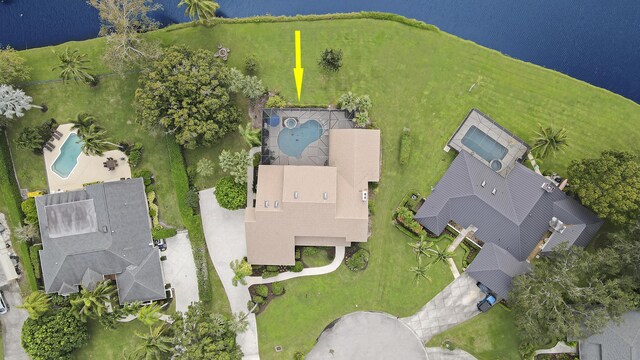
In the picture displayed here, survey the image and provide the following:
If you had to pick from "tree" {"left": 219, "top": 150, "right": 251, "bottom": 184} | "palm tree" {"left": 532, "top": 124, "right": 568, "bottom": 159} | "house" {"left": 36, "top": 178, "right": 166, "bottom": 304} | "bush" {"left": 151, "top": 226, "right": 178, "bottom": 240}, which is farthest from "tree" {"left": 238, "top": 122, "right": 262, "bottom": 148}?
"palm tree" {"left": 532, "top": 124, "right": 568, "bottom": 159}

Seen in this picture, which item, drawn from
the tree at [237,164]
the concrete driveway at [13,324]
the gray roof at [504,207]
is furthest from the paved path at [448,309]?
the concrete driveway at [13,324]

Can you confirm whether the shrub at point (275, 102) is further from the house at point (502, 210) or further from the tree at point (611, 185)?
the tree at point (611, 185)

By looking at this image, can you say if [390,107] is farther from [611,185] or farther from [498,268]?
[611,185]

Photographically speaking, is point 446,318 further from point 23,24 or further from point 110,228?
point 23,24

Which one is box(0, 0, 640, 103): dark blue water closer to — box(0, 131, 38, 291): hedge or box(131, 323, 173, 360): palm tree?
box(0, 131, 38, 291): hedge

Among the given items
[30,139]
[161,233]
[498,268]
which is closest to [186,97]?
[161,233]
